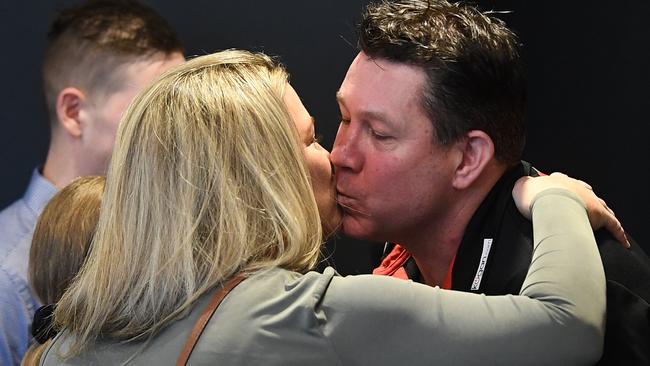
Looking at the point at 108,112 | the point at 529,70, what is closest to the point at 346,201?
the point at 529,70

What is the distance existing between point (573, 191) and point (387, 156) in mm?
362

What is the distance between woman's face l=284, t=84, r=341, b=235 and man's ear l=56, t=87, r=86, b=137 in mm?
979

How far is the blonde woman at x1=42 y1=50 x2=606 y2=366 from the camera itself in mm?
1425

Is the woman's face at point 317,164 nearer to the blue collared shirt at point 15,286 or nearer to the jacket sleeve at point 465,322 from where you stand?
the jacket sleeve at point 465,322

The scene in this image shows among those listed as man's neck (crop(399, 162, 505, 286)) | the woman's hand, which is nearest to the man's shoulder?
man's neck (crop(399, 162, 505, 286))

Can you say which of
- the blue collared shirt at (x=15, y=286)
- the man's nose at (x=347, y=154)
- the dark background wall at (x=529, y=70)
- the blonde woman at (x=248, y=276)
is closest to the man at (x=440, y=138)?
the man's nose at (x=347, y=154)

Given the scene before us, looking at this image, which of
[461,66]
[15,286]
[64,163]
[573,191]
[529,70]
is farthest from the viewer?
[64,163]

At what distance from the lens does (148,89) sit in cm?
162

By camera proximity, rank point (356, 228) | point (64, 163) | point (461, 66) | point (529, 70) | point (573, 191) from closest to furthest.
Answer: point (573, 191) < point (461, 66) < point (356, 228) < point (529, 70) < point (64, 163)

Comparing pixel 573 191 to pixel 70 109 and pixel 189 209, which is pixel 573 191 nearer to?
pixel 189 209

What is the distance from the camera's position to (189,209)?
1515 mm

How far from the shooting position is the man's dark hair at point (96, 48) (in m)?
2.64

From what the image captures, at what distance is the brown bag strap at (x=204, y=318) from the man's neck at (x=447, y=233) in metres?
0.60

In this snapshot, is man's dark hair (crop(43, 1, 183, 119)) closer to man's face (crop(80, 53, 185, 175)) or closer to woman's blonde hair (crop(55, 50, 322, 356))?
man's face (crop(80, 53, 185, 175))
